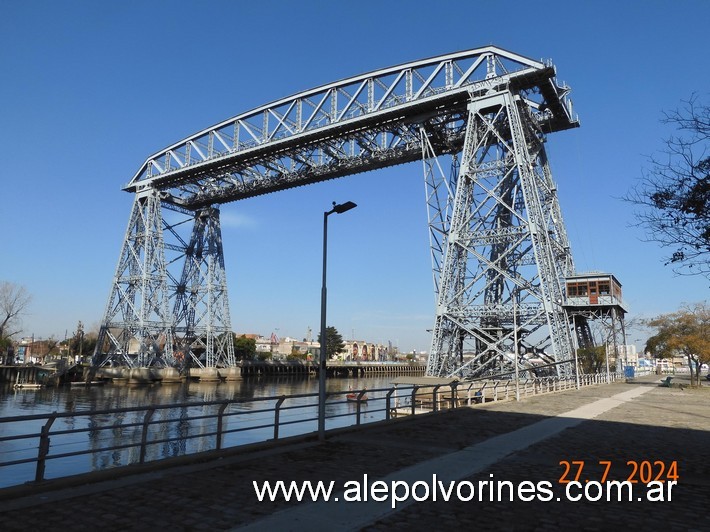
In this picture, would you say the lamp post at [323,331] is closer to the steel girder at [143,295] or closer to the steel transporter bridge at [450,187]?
the steel transporter bridge at [450,187]

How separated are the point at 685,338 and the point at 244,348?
80.0m

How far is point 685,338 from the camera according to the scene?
4806 centimetres

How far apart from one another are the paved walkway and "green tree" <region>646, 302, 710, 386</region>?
3759 centimetres

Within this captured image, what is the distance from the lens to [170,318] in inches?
2435

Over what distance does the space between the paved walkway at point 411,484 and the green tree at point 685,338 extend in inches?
1480

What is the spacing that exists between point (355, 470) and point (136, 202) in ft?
202

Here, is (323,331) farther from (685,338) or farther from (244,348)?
(244,348)

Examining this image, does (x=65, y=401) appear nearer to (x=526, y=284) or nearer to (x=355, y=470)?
(x=526, y=284)

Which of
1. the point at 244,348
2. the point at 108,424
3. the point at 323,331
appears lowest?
the point at 108,424

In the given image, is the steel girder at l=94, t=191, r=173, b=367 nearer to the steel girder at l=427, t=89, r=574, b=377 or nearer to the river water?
the river water

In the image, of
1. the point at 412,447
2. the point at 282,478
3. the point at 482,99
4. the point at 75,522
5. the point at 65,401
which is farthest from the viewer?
the point at 65,401

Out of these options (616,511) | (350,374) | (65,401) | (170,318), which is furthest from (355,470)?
(350,374)
